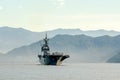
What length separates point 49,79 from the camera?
167500 mm

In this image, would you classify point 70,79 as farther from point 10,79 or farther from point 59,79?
point 10,79

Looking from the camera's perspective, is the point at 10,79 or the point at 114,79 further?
the point at 114,79

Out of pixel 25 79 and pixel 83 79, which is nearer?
pixel 25 79

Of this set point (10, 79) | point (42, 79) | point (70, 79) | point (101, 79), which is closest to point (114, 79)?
point (101, 79)

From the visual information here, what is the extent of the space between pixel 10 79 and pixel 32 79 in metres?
8.29

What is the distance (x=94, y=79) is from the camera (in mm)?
173000

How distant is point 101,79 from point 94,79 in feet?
14.1

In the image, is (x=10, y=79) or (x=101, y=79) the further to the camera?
(x=101, y=79)

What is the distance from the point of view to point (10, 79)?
16300 centimetres

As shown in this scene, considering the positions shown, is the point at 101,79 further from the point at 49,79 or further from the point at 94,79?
the point at 49,79

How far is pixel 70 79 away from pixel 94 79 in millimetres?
10997

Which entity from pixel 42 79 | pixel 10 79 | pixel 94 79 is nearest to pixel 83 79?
pixel 94 79

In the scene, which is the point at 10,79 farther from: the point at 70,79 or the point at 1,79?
the point at 70,79

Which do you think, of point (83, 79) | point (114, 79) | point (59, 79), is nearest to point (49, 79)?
point (59, 79)
